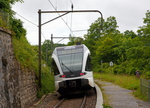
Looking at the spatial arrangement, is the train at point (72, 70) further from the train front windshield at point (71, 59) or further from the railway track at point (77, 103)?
the railway track at point (77, 103)

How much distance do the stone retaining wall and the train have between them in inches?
83.0

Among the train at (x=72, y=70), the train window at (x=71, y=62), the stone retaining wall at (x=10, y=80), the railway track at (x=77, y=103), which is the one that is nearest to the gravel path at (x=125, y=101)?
the railway track at (x=77, y=103)

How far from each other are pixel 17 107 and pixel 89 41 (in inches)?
1845

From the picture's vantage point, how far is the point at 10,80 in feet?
28.9

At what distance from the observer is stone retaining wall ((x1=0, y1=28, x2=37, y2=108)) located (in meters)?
8.06

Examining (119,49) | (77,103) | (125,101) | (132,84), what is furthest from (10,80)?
(119,49)

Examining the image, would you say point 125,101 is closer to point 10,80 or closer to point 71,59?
point 71,59

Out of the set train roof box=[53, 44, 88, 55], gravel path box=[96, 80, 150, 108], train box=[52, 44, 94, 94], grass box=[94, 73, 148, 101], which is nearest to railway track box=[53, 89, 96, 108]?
train box=[52, 44, 94, 94]

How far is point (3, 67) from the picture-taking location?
27.1ft

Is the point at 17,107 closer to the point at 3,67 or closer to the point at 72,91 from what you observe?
the point at 3,67

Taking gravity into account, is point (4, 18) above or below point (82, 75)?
above

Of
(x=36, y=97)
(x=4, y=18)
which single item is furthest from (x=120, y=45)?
(x=4, y=18)

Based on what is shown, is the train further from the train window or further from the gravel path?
the gravel path

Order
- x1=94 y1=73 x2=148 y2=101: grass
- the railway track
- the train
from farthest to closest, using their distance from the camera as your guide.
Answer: the train
x1=94 y1=73 x2=148 y2=101: grass
the railway track
